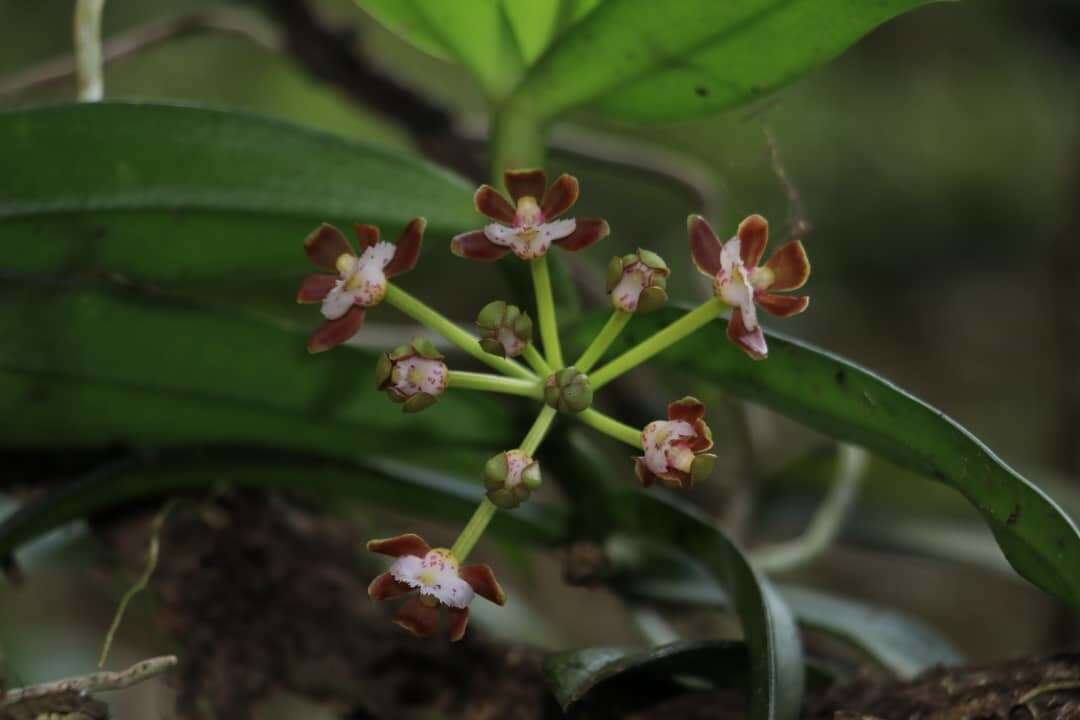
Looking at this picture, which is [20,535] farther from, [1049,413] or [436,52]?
[1049,413]

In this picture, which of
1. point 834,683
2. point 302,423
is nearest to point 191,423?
point 302,423

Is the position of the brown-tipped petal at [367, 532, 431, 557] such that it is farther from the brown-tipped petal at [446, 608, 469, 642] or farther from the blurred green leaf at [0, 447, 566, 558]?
the blurred green leaf at [0, 447, 566, 558]

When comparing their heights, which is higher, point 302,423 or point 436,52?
point 436,52

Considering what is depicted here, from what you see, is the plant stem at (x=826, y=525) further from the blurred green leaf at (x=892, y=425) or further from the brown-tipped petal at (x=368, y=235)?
the brown-tipped petal at (x=368, y=235)

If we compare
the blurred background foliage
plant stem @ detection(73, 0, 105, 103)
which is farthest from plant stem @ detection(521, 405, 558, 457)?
the blurred background foliage

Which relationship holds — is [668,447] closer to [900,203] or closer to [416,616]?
[416,616]

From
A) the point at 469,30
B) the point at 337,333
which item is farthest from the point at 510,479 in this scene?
the point at 469,30
